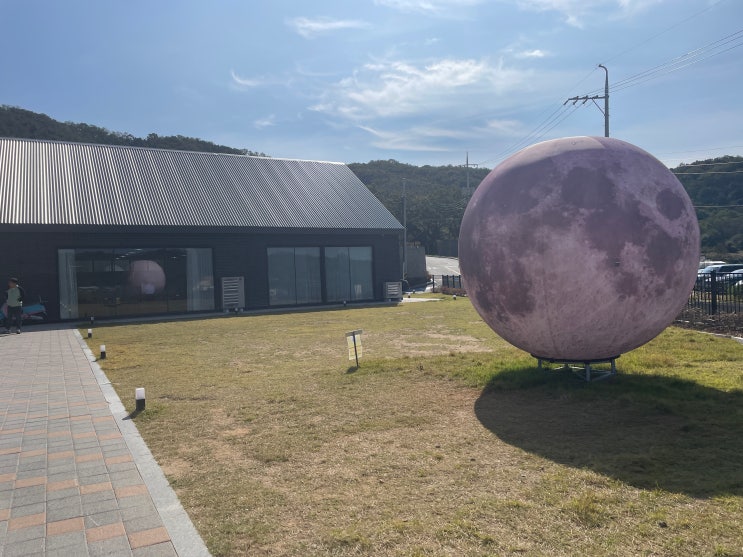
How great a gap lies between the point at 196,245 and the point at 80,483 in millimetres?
21941

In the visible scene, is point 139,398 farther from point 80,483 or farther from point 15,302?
point 15,302

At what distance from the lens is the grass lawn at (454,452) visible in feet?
13.9

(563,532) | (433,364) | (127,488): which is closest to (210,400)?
(127,488)

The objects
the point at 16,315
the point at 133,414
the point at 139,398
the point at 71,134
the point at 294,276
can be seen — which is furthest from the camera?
the point at 71,134

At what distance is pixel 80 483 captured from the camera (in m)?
5.55

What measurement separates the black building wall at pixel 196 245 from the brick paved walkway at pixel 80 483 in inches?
586

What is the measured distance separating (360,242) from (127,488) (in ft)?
86.0

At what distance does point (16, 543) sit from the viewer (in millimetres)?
4363

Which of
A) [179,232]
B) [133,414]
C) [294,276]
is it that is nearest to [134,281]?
[179,232]

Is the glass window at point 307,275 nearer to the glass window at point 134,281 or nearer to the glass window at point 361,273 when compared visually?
the glass window at point 361,273

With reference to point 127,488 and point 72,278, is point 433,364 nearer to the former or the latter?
point 127,488

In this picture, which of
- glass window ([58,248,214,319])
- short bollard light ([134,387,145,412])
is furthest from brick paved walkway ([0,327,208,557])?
glass window ([58,248,214,319])

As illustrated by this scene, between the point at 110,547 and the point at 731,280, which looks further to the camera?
the point at 731,280

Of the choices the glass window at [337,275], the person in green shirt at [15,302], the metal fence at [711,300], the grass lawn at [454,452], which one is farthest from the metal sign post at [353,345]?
the glass window at [337,275]
